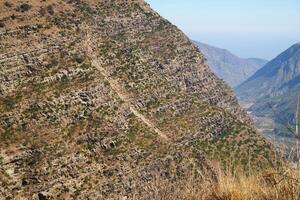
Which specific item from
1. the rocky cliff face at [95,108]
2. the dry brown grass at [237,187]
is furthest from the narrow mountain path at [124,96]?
the dry brown grass at [237,187]

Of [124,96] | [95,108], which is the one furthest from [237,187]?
[124,96]

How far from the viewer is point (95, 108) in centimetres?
6750

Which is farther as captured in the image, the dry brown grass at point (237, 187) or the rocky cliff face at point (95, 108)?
the rocky cliff face at point (95, 108)

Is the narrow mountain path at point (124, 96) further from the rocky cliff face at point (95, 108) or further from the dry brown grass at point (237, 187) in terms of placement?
the dry brown grass at point (237, 187)

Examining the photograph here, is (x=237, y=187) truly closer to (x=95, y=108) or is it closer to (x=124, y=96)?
(x=95, y=108)

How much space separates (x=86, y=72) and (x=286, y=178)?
6237 cm

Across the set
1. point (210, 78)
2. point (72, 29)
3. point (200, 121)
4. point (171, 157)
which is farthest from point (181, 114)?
point (210, 78)

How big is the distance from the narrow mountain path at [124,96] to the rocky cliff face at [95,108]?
20cm

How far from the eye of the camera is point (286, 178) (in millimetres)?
9000

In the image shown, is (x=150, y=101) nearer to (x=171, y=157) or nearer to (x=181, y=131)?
(x=181, y=131)

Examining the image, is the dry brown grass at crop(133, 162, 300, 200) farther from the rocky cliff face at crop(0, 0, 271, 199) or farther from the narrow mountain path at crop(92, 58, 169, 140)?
the narrow mountain path at crop(92, 58, 169, 140)

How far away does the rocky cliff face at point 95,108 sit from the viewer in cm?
5725

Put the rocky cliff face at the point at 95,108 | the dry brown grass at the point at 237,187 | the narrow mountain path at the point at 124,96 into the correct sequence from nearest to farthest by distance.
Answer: the dry brown grass at the point at 237,187, the rocky cliff face at the point at 95,108, the narrow mountain path at the point at 124,96

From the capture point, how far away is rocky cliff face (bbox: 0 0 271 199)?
57.2 metres
